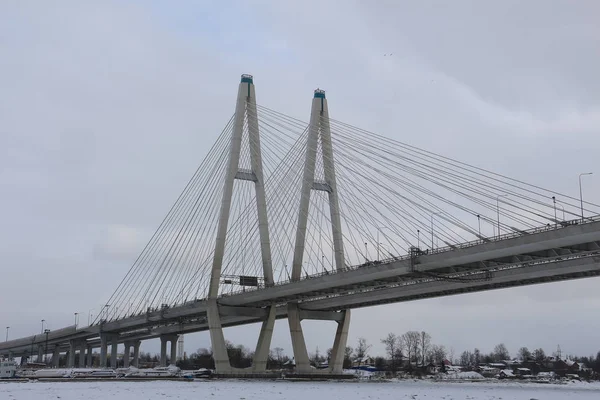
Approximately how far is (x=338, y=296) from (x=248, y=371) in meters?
Answer: 11.0

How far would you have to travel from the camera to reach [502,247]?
4253 centimetres

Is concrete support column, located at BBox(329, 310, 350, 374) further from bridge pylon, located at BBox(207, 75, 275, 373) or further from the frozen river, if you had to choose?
the frozen river

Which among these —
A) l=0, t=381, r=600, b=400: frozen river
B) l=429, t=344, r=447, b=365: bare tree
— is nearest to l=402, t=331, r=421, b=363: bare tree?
l=429, t=344, r=447, b=365: bare tree

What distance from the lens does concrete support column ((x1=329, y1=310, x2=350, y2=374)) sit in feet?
225

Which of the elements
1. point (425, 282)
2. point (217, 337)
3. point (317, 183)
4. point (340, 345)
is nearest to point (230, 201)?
point (317, 183)

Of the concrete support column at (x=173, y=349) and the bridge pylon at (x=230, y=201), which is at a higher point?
→ the bridge pylon at (x=230, y=201)

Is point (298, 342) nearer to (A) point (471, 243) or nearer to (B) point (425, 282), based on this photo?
(B) point (425, 282)

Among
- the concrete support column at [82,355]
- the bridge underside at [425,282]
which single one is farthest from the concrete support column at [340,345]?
the concrete support column at [82,355]

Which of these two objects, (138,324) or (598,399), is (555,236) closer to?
(598,399)

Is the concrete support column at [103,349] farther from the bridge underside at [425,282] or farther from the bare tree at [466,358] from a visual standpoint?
the bare tree at [466,358]

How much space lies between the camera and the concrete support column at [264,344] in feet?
219

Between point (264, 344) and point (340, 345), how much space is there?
7.35m

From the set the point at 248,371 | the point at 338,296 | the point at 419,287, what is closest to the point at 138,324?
the point at 248,371

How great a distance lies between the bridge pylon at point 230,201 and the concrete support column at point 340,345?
6.63 meters
